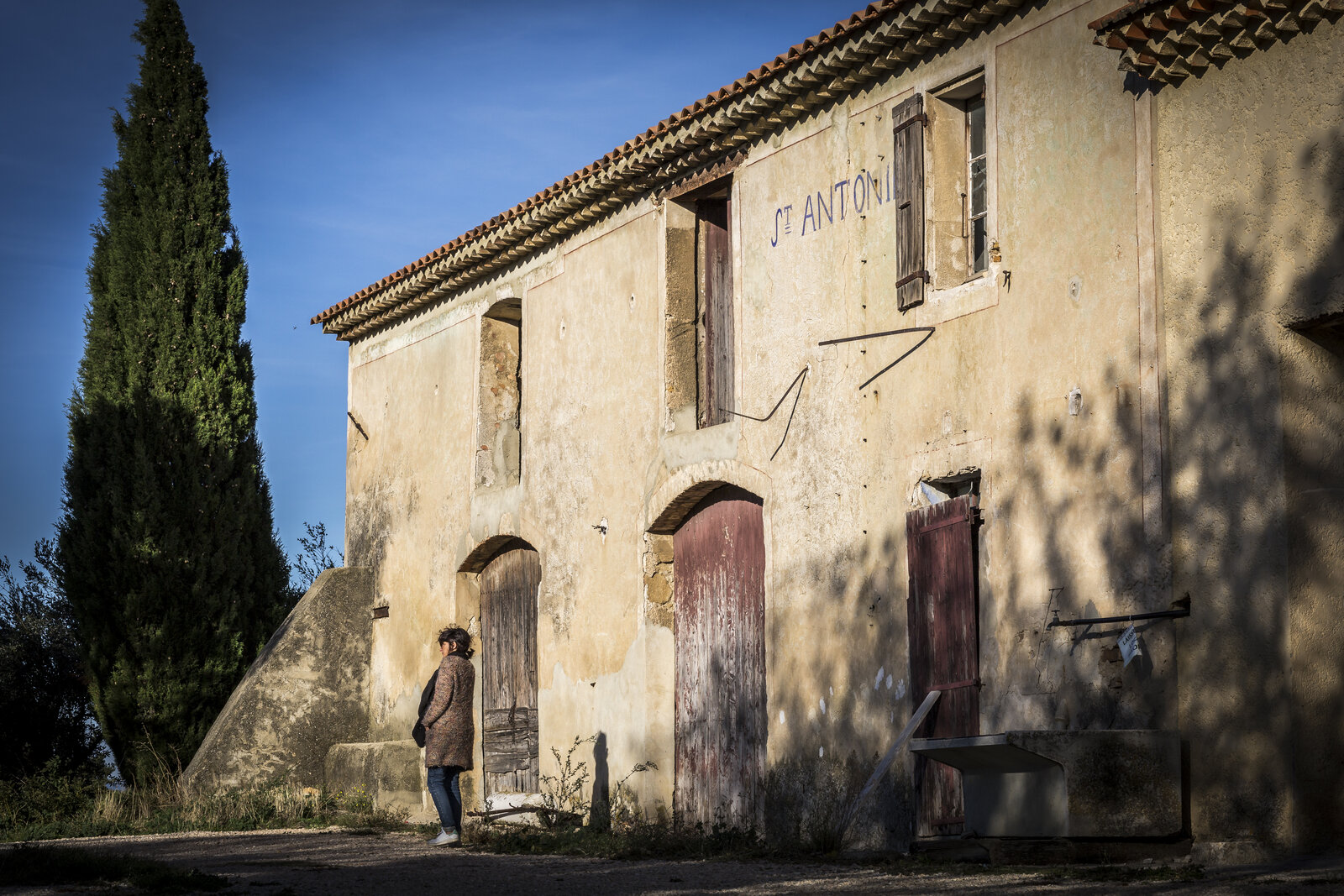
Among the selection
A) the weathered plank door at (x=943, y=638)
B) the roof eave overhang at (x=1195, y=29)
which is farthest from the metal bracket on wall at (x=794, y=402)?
the roof eave overhang at (x=1195, y=29)

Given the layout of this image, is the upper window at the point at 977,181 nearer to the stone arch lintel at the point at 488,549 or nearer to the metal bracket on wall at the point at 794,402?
the metal bracket on wall at the point at 794,402

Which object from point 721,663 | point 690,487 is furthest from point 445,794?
point 690,487

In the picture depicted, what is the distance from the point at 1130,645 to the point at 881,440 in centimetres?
241

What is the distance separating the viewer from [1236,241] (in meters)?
7.39

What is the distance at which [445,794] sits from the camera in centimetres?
1075

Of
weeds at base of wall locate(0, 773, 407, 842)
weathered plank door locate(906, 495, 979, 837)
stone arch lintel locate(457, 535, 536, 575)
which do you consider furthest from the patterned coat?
weathered plank door locate(906, 495, 979, 837)

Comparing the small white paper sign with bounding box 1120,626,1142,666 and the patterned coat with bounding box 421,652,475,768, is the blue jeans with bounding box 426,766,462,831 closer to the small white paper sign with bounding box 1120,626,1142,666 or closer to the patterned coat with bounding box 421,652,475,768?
the patterned coat with bounding box 421,652,475,768

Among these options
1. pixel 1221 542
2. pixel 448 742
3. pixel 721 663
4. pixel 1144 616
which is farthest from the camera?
pixel 721 663

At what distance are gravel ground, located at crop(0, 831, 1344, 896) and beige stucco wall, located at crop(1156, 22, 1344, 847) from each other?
1.92 feet

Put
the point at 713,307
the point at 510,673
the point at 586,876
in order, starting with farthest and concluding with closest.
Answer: the point at 510,673 → the point at 713,307 → the point at 586,876

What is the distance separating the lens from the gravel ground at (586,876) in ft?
21.5

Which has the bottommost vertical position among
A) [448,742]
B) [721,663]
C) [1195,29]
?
[448,742]

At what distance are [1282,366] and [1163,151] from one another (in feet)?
4.56

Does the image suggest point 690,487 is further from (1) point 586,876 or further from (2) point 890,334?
(1) point 586,876
